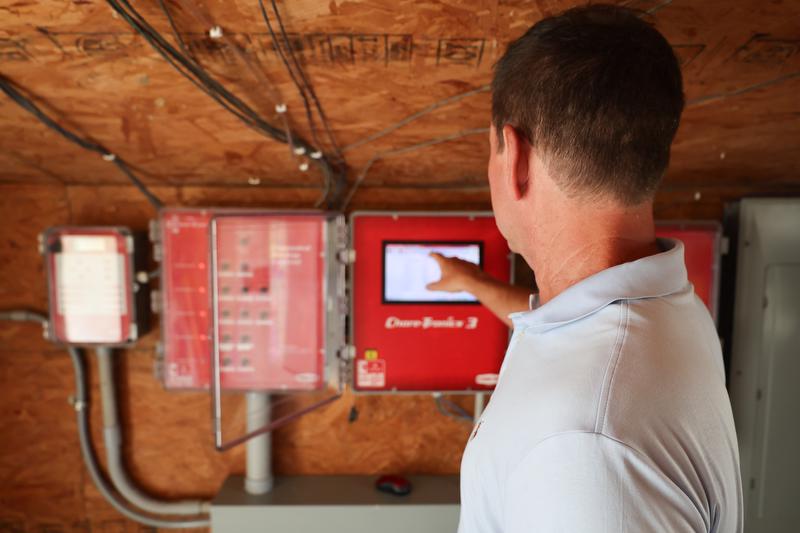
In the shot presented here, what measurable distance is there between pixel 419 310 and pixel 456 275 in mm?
270

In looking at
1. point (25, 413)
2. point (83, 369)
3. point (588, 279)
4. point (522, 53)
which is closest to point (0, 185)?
point (83, 369)

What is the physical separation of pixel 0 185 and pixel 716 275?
2338mm

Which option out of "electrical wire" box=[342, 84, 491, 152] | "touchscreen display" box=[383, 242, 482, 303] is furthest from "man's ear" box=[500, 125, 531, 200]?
"touchscreen display" box=[383, 242, 482, 303]

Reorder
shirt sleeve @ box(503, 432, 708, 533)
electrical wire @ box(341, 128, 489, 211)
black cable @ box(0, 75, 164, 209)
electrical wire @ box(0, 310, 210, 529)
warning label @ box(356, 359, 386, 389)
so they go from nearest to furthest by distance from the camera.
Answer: shirt sleeve @ box(503, 432, 708, 533) < black cable @ box(0, 75, 164, 209) < electrical wire @ box(341, 128, 489, 211) < warning label @ box(356, 359, 386, 389) < electrical wire @ box(0, 310, 210, 529)

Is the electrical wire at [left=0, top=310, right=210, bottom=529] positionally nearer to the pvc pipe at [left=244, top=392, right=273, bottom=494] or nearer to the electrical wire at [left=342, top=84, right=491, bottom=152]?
the pvc pipe at [left=244, top=392, right=273, bottom=494]

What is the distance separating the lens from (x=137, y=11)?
1.08 metres

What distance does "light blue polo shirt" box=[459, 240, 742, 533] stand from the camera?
0.63m

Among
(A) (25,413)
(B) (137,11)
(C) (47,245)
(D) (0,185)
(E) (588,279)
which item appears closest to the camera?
(E) (588,279)

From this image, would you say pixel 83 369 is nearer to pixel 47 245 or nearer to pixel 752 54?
pixel 47 245

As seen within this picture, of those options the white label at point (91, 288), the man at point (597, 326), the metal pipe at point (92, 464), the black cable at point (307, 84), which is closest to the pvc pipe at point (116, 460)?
the metal pipe at point (92, 464)

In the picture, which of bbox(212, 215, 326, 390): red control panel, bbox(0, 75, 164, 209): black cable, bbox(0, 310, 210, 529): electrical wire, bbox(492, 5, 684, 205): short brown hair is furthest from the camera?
bbox(0, 310, 210, 529): electrical wire

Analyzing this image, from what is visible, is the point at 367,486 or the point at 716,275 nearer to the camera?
the point at 716,275

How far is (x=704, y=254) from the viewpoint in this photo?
5.73 ft

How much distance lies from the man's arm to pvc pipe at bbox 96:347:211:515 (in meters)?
1.16
